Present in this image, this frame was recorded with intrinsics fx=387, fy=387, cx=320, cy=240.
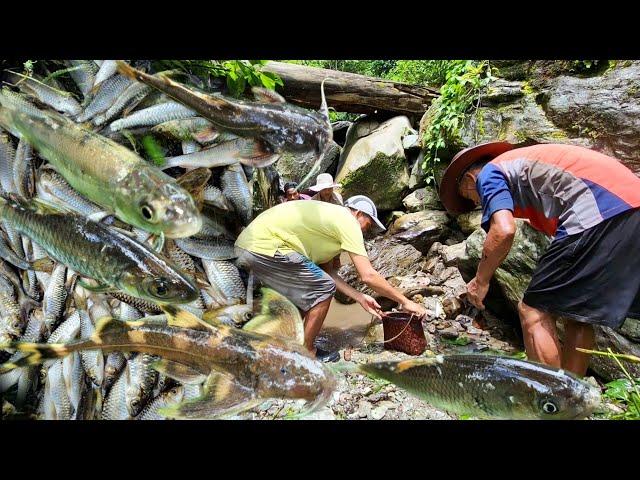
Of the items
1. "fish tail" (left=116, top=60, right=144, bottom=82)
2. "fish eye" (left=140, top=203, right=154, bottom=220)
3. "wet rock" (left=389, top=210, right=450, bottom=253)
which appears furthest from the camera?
"wet rock" (left=389, top=210, right=450, bottom=253)

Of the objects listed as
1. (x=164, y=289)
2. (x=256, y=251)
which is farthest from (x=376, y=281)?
(x=164, y=289)

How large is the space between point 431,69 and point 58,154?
526 centimetres

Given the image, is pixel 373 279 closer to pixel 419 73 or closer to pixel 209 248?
pixel 209 248

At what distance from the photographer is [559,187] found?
79.1 inches

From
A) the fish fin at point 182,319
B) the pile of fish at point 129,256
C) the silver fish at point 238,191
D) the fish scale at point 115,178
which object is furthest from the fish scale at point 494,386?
the silver fish at point 238,191

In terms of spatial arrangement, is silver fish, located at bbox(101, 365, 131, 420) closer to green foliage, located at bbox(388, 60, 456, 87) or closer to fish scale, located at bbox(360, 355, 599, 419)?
fish scale, located at bbox(360, 355, 599, 419)

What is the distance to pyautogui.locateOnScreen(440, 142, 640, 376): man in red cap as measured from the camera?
1.94 m

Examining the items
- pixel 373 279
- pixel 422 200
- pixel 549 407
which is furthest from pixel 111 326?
pixel 422 200

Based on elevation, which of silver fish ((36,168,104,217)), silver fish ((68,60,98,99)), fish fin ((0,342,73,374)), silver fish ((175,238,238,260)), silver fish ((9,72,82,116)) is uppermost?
silver fish ((68,60,98,99))

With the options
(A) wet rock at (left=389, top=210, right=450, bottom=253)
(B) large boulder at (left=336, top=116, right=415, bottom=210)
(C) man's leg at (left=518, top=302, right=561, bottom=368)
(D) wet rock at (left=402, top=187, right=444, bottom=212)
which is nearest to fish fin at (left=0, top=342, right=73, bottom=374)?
(C) man's leg at (left=518, top=302, right=561, bottom=368)

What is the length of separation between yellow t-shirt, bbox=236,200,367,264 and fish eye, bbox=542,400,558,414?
53.9 inches

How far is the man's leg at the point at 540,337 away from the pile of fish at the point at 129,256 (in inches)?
46.8
